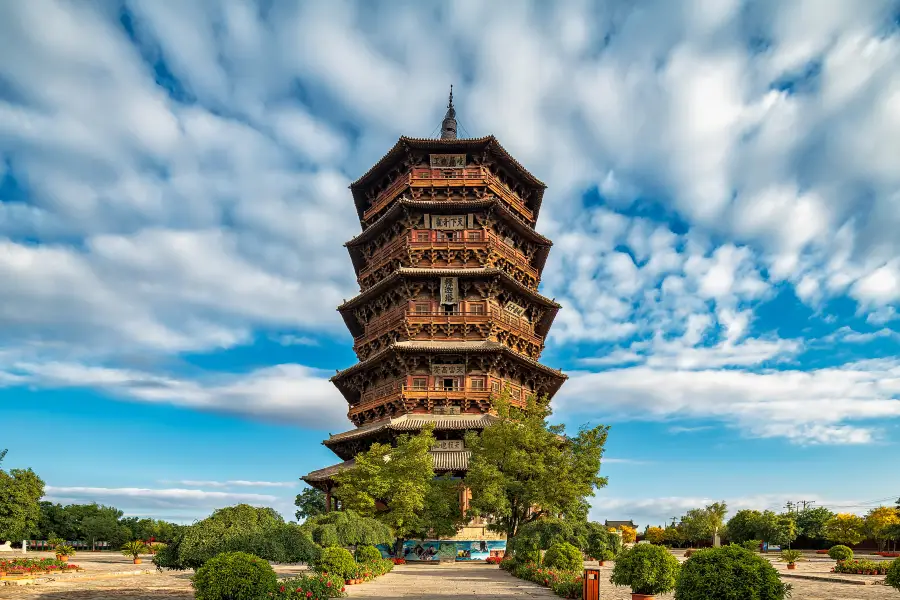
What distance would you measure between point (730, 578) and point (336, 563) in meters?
11.5

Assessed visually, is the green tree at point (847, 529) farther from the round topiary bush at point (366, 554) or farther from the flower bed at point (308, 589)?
the flower bed at point (308, 589)

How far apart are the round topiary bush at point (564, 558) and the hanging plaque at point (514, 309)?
2062 centimetres

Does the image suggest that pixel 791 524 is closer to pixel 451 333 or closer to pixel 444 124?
pixel 451 333

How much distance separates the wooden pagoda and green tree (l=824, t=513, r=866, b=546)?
35110 mm

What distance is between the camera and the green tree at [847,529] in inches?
2202

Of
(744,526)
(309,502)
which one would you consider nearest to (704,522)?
(744,526)

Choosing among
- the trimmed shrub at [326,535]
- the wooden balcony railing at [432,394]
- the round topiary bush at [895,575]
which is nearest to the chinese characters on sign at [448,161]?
the wooden balcony railing at [432,394]

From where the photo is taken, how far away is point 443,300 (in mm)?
38969

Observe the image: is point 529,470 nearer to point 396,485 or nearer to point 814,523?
point 396,485

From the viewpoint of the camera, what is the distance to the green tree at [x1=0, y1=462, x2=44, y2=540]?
139 feet

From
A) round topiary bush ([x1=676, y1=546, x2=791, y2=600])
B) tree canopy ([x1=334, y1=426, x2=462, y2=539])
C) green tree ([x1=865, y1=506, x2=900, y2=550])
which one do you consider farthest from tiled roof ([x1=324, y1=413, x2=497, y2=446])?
green tree ([x1=865, y1=506, x2=900, y2=550])

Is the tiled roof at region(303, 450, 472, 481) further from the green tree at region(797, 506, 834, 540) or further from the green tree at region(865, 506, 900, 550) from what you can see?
the green tree at region(797, 506, 834, 540)

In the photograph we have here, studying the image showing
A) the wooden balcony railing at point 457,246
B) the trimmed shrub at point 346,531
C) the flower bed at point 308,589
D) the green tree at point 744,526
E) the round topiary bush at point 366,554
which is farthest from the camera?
the green tree at point 744,526

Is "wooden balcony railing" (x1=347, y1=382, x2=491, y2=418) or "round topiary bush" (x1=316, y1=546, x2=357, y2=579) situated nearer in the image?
"round topiary bush" (x1=316, y1=546, x2=357, y2=579)
